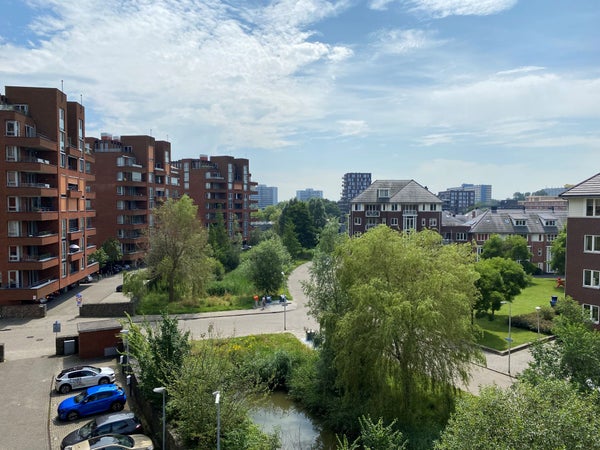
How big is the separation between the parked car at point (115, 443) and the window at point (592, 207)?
86.4ft

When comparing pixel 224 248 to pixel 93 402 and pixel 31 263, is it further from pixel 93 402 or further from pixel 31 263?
pixel 93 402

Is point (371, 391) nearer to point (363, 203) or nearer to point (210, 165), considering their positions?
point (363, 203)

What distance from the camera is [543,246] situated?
237 feet

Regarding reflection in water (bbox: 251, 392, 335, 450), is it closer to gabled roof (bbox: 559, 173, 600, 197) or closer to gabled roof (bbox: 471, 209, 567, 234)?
gabled roof (bbox: 559, 173, 600, 197)

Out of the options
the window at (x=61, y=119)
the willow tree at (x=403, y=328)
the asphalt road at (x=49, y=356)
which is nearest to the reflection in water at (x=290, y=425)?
the willow tree at (x=403, y=328)

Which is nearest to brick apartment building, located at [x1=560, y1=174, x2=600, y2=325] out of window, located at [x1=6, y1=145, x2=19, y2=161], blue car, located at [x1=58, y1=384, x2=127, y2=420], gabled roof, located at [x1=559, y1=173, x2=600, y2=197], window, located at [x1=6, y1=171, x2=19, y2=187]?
gabled roof, located at [x1=559, y1=173, x2=600, y2=197]

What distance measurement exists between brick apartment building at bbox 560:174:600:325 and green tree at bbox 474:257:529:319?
724 cm

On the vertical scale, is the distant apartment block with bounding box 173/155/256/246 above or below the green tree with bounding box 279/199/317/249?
above

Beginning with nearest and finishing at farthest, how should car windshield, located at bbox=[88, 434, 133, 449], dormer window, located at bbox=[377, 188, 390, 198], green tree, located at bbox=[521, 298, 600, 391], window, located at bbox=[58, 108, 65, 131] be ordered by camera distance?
car windshield, located at bbox=[88, 434, 133, 449] < green tree, located at bbox=[521, 298, 600, 391] < window, located at bbox=[58, 108, 65, 131] < dormer window, located at bbox=[377, 188, 390, 198]

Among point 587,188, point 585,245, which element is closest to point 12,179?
point 587,188

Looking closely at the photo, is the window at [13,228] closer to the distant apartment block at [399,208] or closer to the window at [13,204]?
the window at [13,204]

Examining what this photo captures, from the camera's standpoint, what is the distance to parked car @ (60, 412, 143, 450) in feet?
58.9

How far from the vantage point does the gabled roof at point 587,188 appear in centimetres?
2620

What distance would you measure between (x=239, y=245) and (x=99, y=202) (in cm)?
2080
